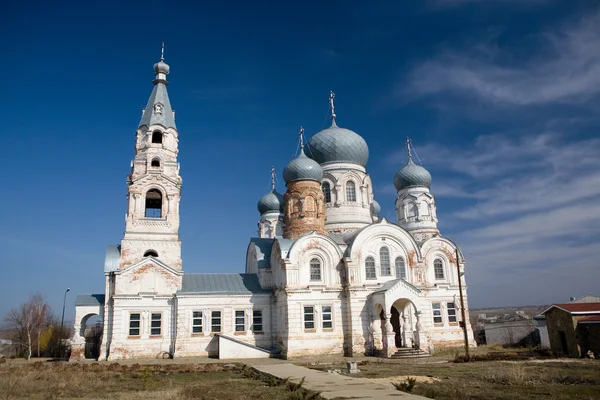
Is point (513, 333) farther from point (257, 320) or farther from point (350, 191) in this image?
point (257, 320)

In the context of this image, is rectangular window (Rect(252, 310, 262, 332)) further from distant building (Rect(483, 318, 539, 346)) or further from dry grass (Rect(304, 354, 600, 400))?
distant building (Rect(483, 318, 539, 346))

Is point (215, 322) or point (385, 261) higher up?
point (385, 261)

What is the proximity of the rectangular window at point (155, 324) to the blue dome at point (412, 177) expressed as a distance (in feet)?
71.7

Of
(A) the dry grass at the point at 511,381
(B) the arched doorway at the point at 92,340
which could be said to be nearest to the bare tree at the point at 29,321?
(B) the arched doorway at the point at 92,340

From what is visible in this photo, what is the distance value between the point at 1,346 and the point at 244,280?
2867 cm

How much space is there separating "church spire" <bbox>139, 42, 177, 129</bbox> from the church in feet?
0.31

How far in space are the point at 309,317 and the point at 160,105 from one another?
17581mm

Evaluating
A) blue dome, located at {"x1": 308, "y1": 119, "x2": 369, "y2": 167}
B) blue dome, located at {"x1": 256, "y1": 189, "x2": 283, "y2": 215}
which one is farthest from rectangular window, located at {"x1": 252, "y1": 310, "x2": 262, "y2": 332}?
blue dome, located at {"x1": 256, "y1": 189, "x2": 283, "y2": 215}

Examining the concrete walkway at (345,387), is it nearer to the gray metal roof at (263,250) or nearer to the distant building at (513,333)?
the gray metal roof at (263,250)

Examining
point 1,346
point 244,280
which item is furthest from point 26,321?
point 244,280

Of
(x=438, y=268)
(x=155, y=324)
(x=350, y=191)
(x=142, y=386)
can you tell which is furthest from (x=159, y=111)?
(x=438, y=268)

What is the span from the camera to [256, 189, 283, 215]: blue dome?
45.2 meters

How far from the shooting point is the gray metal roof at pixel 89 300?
2875 centimetres

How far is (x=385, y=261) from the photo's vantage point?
101ft
